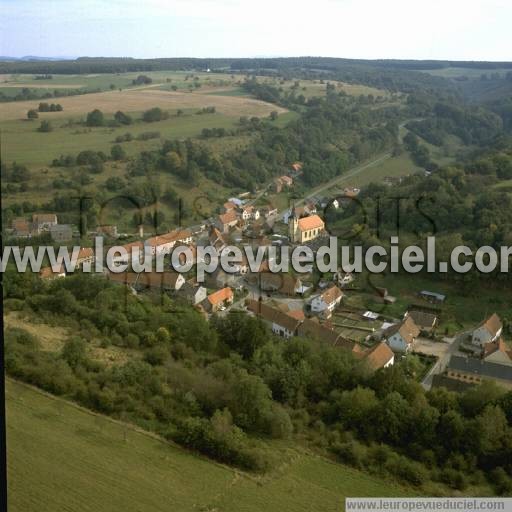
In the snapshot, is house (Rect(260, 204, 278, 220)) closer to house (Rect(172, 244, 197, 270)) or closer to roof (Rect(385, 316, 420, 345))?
house (Rect(172, 244, 197, 270))

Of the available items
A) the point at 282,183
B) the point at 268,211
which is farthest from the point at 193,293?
the point at 282,183

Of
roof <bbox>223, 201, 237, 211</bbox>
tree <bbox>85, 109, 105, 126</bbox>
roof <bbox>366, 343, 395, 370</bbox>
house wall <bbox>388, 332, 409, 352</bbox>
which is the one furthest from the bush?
roof <bbox>366, 343, 395, 370</bbox>

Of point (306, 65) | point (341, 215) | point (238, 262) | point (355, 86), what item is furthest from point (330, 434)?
point (306, 65)

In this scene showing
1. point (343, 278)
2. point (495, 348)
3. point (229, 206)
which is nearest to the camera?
point (495, 348)

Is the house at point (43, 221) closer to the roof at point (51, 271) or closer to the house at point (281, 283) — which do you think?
the roof at point (51, 271)

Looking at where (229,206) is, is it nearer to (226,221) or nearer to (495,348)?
(226,221)

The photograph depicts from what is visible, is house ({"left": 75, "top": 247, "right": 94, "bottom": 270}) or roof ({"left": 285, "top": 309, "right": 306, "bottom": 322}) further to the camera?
house ({"left": 75, "top": 247, "right": 94, "bottom": 270})

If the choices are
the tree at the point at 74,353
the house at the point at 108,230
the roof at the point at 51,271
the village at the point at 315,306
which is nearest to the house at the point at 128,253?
the village at the point at 315,306
